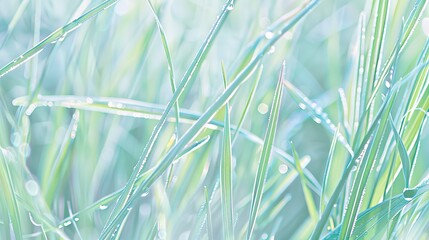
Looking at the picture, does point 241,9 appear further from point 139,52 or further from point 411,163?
point 411,163

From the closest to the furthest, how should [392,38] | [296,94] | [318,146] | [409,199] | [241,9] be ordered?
[409,199] < [296,94] < [392,38] < [318,146] < [241,9]

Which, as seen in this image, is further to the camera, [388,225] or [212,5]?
[212,5]

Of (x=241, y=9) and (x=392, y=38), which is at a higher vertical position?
(x=241, y=9)

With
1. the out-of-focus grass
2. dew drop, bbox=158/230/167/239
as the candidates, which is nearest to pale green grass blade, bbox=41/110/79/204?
the out-of-focus grass

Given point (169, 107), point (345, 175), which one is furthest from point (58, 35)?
point (345, 175)

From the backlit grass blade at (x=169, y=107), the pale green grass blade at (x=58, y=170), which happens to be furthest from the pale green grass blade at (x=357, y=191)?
the pale green grass blade at (x=58, y=170)

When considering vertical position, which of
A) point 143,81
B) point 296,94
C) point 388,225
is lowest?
point 388,225

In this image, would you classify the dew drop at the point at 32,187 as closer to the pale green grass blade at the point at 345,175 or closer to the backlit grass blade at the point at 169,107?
the backlit grass blade at the point at 169,107

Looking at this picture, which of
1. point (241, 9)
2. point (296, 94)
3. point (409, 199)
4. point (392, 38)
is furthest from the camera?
point (241, 9)

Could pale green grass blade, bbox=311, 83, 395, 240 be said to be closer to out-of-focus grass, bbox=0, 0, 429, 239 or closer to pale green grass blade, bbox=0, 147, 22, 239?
out-of-focus grass, bbox=0, 0, 429, 239

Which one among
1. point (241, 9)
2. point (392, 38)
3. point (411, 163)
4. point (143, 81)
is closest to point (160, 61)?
point (143, 81)
